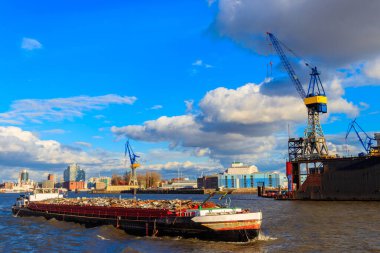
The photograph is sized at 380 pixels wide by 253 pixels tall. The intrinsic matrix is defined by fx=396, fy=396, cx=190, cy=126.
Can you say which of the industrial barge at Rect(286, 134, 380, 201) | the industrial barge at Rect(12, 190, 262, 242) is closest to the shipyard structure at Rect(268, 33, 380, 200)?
the industrial barge at Rect(286, 134, 380, 201)

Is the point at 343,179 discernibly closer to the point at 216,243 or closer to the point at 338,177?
the point at 338,177

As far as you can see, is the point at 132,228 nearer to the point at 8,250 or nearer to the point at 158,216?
the point at 158,216

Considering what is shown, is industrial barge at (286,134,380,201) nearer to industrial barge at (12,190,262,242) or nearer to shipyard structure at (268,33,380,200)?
shipyard structure at (268,33,380,200)

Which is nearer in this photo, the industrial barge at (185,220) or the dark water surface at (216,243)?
the dark water surface at (216,243)

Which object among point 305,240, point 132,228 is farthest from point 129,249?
point 305,240

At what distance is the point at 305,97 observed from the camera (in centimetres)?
14488

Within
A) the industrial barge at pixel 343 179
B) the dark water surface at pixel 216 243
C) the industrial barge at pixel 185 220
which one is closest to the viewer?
the dark water surface at pixel 216 243

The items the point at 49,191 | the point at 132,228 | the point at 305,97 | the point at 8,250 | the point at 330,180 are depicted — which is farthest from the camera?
the point at 305,97

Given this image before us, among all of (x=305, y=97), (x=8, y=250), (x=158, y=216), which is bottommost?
(x=8, y=250)

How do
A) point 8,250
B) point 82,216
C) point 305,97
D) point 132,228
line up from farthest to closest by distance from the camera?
point 305,97 < point 82,216 < point 132,228 < point 8,250

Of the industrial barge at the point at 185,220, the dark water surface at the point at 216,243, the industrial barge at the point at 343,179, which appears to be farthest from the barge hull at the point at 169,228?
the industrial barge at the point at 343,179

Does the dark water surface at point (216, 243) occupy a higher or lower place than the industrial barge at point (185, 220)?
lower

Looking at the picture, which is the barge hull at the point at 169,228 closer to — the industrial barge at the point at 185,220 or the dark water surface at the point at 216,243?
the industrial barge at the point at 185,220

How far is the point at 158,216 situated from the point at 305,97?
113314 millimetres
